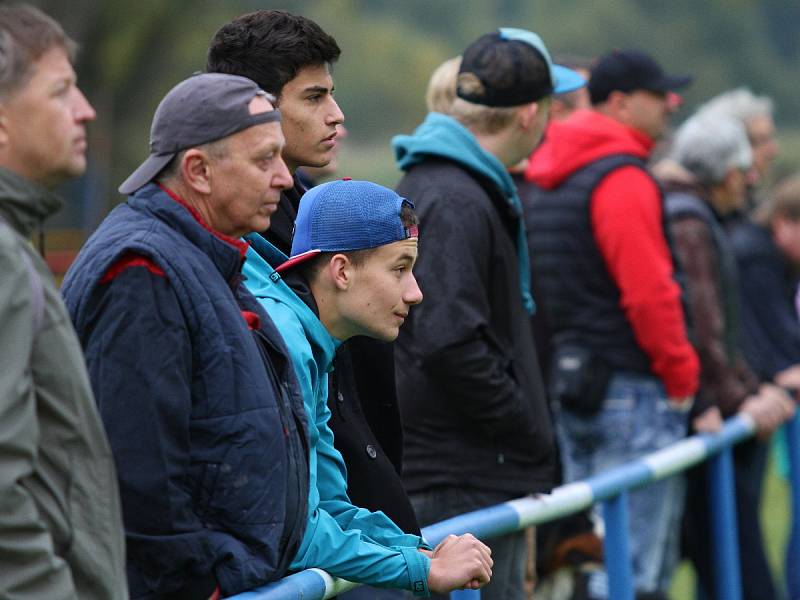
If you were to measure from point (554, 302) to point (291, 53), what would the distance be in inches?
89.7

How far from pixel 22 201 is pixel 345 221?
934 mm

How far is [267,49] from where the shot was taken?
308cm

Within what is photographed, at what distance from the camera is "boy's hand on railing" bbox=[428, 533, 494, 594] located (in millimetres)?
2686

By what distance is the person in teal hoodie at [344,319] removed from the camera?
2.65m

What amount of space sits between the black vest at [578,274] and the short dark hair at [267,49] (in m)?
2.04

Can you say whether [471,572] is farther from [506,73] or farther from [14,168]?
[506,73]

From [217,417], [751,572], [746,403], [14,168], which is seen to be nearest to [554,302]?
[746,403]

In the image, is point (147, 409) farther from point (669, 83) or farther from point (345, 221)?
point (669, 83)

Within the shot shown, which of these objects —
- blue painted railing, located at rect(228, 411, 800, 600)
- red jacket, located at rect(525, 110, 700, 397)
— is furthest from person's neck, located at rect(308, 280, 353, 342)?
red jacket, located at rect(525, 110, 700, 397)

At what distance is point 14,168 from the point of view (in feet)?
6.69

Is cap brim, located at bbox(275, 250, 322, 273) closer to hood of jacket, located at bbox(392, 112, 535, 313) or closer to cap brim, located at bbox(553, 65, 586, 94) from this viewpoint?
hood of jacket, located at bbox(392, 112, 535, 313)

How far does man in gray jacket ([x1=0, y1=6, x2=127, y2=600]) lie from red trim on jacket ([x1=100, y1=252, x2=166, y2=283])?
237 millimetres

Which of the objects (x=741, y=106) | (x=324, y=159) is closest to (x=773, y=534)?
(x=741, y=106)

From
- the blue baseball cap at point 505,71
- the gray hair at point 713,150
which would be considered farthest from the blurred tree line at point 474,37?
the blue baseball cap at point 505,71
